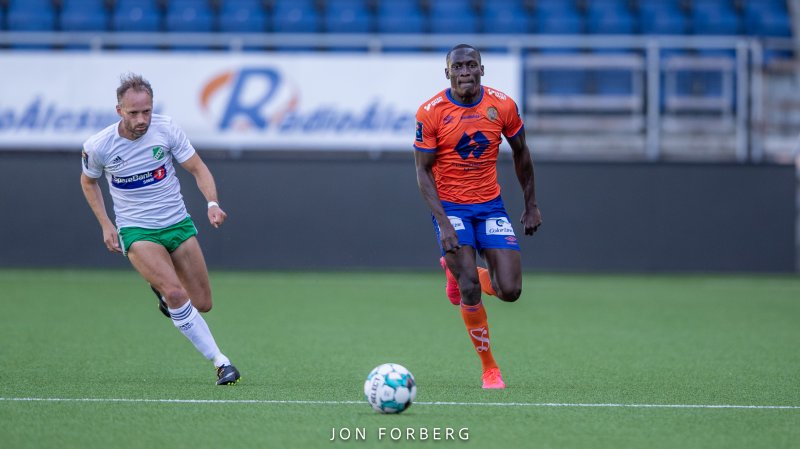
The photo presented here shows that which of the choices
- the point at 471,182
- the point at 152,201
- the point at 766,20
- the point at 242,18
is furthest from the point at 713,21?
the point at 152,201

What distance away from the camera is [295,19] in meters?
18.6

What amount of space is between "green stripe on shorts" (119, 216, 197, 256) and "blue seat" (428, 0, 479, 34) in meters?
11.5

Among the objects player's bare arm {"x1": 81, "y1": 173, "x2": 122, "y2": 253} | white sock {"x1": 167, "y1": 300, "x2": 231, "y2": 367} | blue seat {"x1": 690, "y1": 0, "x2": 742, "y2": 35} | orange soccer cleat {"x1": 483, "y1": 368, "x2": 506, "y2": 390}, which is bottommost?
orange soccer cleat {"x1": 483, "y1": 368, "x2": 506, "y2": 390}

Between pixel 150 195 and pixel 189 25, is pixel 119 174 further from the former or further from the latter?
pixel 189 25

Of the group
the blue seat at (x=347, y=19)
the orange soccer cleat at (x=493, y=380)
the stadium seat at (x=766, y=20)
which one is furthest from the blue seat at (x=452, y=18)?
the orange soccer cleat at (x=493, y=380)

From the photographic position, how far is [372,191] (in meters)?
17.1

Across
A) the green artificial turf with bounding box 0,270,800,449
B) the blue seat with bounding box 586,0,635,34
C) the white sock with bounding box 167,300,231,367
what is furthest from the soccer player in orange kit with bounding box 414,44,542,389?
the blue seat with bounding box 586,0,635,34

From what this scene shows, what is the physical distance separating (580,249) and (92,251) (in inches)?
285

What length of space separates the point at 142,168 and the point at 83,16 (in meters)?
11.7

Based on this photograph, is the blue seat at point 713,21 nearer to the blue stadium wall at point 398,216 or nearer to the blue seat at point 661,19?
the blue seat at point 661,19

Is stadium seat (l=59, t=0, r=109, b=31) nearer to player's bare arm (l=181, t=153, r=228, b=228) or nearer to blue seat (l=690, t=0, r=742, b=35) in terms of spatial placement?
blue seat (l=690, t=0, r=742, b=35)

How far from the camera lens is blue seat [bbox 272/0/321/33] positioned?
60.9 feet

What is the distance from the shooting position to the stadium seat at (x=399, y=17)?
61.4 ft

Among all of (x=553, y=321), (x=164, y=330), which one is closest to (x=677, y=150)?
(x=553, y=321)
